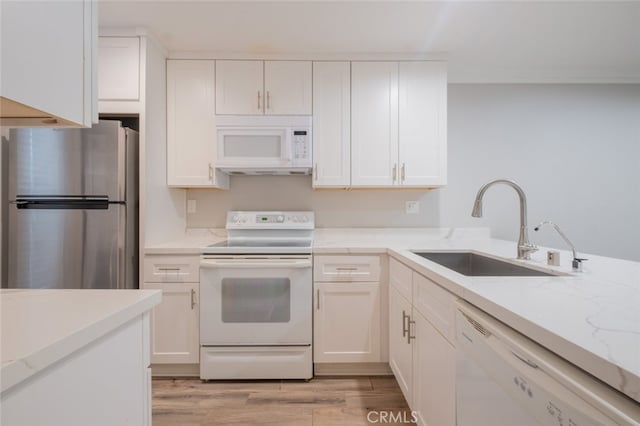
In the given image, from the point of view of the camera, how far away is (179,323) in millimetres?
1910

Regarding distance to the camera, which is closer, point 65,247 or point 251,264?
point 65,247

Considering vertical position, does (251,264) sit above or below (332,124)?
below

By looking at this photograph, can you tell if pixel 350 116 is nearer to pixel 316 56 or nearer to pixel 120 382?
pixel 316 56

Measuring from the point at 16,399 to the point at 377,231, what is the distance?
7.56 feet

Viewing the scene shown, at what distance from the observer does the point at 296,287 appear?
1892 mm

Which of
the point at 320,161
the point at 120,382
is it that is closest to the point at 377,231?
the point at 320,161

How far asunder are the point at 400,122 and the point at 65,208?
2282 millimetres

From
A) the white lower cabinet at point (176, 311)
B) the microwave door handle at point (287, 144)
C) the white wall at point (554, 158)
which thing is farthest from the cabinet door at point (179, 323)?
the white wall at point (554, 158)

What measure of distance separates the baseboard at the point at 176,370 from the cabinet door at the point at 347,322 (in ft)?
2.69

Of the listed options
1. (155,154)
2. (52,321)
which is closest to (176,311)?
(155,154)

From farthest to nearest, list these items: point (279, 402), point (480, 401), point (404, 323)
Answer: point (279, 402) < point (404, 323) < point (480, 401)

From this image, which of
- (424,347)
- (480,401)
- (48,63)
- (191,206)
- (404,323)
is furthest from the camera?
(191,206)

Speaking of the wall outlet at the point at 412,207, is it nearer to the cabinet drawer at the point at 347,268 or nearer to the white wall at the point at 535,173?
the white wall at the point at 535,173

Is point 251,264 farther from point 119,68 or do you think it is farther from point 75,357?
point 119,68
